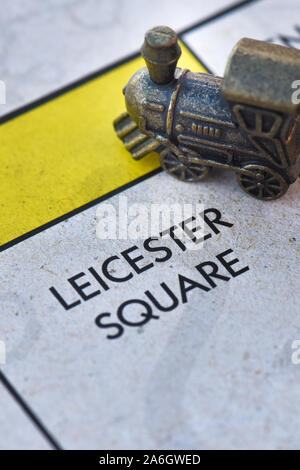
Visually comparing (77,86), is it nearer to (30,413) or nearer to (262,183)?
(262,183)

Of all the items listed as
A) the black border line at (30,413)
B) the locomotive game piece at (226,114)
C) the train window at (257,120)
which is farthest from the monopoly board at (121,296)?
the train window at (257,120)

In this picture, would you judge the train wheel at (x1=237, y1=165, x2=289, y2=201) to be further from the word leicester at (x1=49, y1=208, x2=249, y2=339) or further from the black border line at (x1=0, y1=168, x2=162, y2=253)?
the black border line at (x1=0, y1=168, x2=162, y2=253)

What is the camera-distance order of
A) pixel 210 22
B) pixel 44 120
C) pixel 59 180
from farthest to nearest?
pixel 210 22 < pixel 44 120 < pixel 59 180

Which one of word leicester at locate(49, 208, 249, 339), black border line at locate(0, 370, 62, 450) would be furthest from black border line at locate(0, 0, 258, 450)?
word leicester at locate(49, 208, 249, 339)

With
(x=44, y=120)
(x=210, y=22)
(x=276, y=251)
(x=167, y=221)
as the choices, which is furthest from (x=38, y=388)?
(x=210, y=22)
